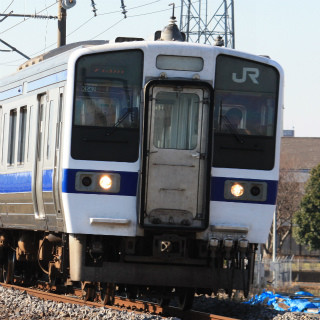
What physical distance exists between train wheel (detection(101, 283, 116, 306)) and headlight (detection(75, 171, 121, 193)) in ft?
5.88

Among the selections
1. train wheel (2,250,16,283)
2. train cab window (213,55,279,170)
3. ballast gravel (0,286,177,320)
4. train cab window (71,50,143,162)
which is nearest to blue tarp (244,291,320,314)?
train wheel (2,250,16,283)

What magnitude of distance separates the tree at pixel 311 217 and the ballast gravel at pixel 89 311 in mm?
42816

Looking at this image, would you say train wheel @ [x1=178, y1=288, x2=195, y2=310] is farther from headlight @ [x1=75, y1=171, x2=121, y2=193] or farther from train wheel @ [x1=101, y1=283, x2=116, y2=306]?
headlight @ [x1=75, y1=171, x2=121, y2=193]

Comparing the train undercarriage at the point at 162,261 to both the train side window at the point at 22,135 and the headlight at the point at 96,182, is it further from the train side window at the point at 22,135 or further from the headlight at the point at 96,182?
the train side window at the point at 22,135

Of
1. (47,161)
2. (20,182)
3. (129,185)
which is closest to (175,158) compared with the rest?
(129,185)

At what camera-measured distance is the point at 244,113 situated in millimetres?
13195

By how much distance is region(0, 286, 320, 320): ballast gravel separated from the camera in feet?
42.7

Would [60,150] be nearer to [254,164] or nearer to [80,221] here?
[80,221]

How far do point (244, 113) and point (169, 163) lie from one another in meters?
1.18

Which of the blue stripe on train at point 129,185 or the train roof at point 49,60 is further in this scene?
the train roof at point 49,60

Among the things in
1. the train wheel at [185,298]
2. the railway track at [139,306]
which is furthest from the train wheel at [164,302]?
the train wheel at [185,298]

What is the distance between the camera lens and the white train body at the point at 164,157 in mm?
12828

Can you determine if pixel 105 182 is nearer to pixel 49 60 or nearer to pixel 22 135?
pixel 49 60

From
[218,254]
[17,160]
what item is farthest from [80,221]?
[17,160]
